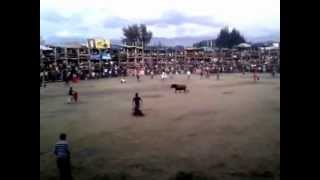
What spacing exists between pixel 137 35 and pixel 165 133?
12025 mm

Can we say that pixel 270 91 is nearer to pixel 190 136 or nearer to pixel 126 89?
pixel 126 89

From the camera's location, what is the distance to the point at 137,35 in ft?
81.7

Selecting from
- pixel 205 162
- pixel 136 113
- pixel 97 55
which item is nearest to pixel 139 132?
pixel 136 113

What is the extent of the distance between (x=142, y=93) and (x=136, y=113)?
16.6 ft

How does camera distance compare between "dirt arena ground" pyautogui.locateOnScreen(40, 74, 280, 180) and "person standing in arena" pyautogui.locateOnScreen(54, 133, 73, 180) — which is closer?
"person standing in arena" pyautogui.locateOnScreen(54, 133, 73, 180)

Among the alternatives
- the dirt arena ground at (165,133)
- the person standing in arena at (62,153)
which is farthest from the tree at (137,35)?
the person standing in arena at (62,153)

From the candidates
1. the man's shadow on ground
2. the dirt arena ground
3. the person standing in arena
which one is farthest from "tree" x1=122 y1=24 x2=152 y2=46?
→ the person standing in arena

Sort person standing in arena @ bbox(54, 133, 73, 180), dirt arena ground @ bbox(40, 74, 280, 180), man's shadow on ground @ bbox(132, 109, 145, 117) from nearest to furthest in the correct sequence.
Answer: person standing in arena @ bbox(54, 133, 73, 180) → dirt arena ground @ bbox(40, 74, 280, 180) → man's shadow on ground @ bbox(132, 109, 145, 117)

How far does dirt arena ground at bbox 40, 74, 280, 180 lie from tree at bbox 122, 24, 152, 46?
2.92 metres

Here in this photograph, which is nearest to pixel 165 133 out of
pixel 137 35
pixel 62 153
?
pixel 62 153

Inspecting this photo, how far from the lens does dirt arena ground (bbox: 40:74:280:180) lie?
389 inches

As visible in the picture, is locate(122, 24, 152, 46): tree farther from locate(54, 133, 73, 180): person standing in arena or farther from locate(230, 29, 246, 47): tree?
locate(54, 133, 73, 180): person standing in arena

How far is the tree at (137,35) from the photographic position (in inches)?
922

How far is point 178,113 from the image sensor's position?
54.4ft
